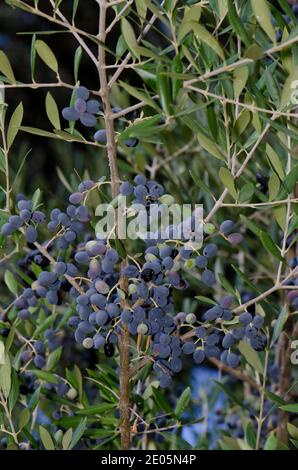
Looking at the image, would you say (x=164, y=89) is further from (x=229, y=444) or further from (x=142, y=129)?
(x=229, y=444)

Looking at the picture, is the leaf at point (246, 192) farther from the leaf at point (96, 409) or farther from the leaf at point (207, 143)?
the leaf at point (96, 409)

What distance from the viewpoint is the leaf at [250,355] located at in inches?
25.7

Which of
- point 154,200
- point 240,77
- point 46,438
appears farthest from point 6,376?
point 240,77

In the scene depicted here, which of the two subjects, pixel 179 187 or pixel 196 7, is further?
pixel 179 187

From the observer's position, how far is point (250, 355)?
0.66m

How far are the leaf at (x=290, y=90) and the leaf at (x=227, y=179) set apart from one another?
0.18 ft

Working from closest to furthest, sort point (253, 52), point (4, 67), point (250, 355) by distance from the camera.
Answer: point (253, 52)
point (4, 67)
point (250, 355)

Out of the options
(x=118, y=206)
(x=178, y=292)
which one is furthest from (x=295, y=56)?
(x=178, y=292)

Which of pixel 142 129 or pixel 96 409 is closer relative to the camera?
pixel 142 129

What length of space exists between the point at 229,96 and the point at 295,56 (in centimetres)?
6

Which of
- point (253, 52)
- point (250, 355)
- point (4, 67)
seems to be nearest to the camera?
point (253, 52)

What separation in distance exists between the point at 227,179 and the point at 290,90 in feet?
0.23
